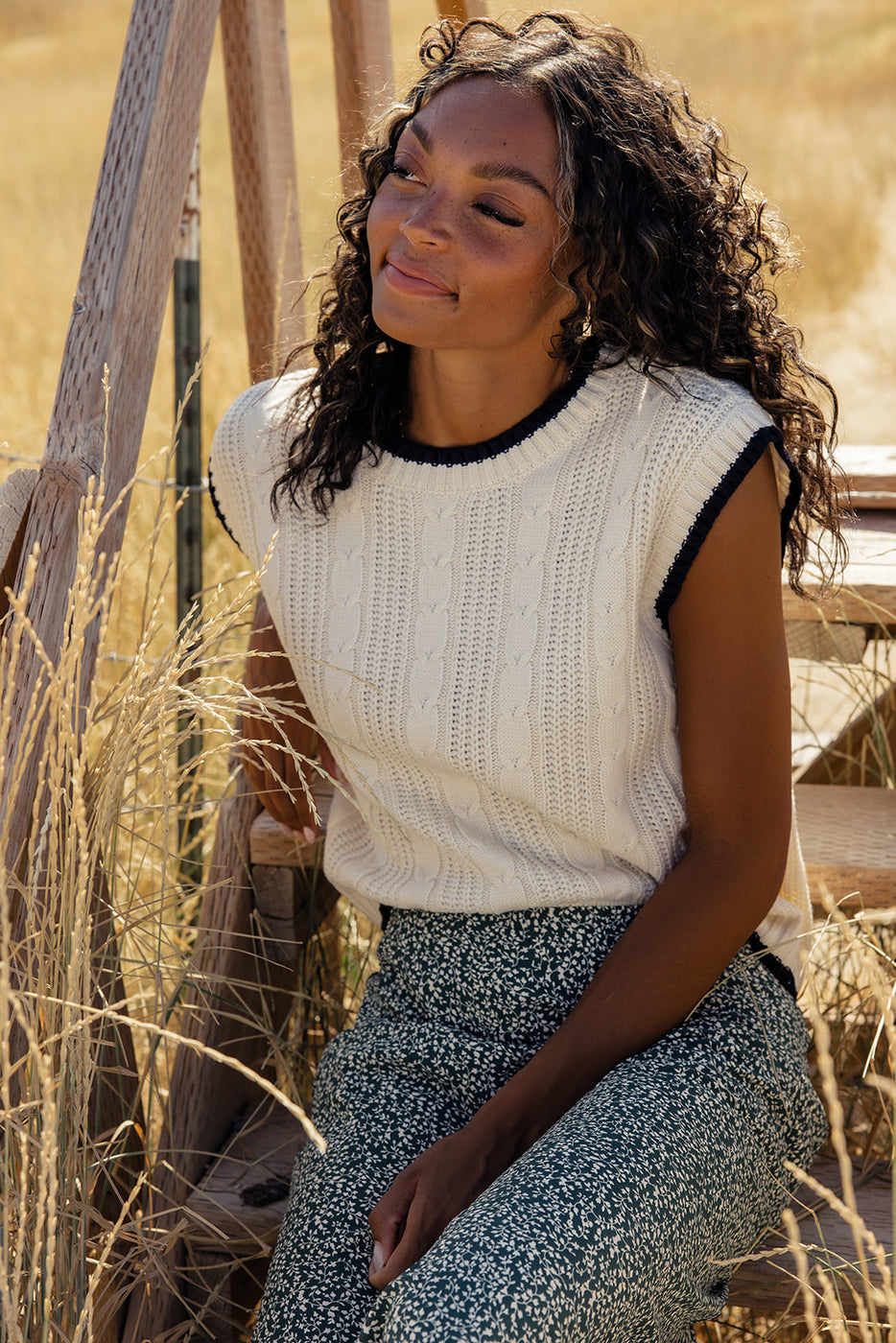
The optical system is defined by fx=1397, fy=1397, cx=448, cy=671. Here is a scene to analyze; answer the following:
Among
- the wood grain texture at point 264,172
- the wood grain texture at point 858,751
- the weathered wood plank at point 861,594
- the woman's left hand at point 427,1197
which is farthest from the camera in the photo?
the wood grain texture at point 858,751

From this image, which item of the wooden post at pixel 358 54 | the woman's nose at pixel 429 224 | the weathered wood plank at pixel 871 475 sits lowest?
the weathered wood plank at pixel 871 475

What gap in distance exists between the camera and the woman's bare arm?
1449mm

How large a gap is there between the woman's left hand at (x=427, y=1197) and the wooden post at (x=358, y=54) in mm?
1575

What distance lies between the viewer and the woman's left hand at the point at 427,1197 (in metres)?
1.33

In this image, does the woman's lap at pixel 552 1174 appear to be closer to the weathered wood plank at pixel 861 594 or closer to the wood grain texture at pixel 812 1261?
the wood grain texture at pixel 812 1261

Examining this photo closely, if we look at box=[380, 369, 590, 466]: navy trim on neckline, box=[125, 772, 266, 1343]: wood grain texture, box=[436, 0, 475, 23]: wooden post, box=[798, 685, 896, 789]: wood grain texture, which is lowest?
box=[125, 772, 266, 1343]: wood grain texture

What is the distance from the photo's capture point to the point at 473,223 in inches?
58.6

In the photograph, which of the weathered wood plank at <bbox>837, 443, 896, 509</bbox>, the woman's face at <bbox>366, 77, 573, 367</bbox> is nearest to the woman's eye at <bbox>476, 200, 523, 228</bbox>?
the woman's face at <bbox>366, 77, 573, 367</bbox>

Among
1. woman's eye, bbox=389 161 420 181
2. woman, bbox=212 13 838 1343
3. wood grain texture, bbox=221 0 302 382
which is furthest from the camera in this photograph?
wood grain texture, bbox=221 0 302 382

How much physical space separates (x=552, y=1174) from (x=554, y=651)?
0.57m

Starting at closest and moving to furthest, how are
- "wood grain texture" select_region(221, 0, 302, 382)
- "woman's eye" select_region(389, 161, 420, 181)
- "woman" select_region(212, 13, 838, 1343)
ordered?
1. "woman" select_region(212, 13, 838, 1343)
2. "woman's eye" select_region(389, 161, 420, 181)
3. "wood grain texture" select_region(221, 0, 302, 382)

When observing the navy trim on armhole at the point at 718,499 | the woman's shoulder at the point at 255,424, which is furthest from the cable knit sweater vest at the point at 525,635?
the woman's shoulder at the point at 255,424

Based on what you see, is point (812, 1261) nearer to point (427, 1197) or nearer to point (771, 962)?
point (771, 962)

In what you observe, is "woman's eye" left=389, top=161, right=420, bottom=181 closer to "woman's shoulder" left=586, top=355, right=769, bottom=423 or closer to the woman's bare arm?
"woman's shoulder" left=586, top=355, right=769, bottom=423
